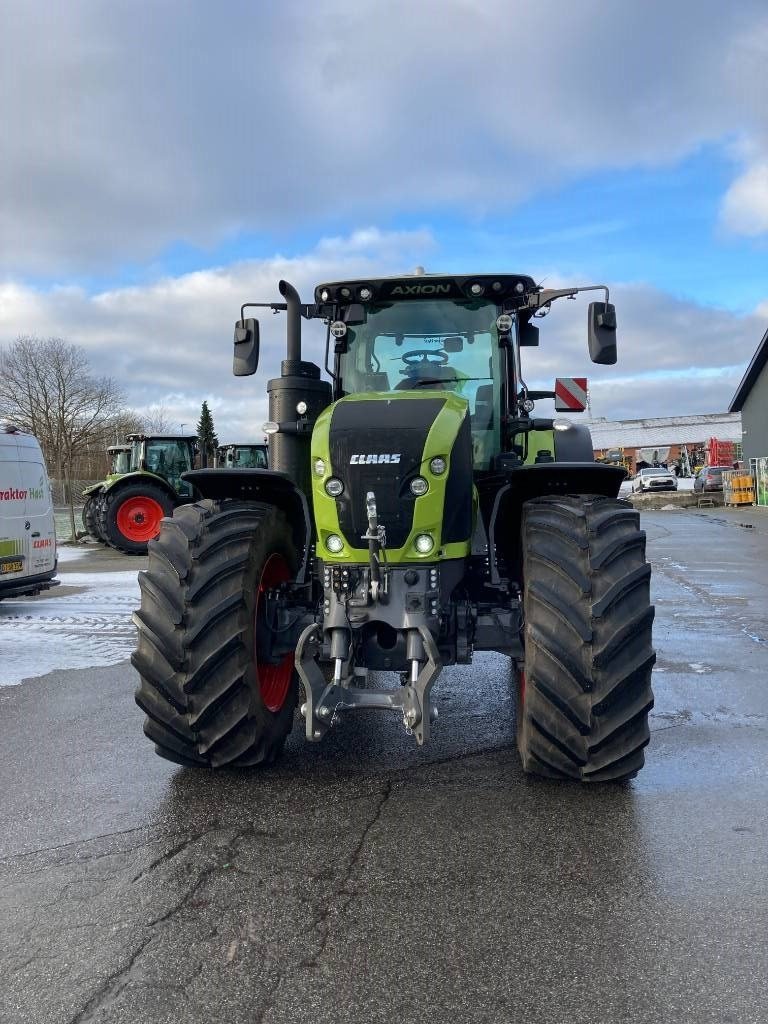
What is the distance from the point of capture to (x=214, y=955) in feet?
8.61

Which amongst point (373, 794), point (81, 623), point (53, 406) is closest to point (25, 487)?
point (81, 623)

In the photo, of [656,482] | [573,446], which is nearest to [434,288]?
[573,446]

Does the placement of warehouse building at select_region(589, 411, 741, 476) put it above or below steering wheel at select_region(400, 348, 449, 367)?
above

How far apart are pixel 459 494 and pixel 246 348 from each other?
2143 millimetres

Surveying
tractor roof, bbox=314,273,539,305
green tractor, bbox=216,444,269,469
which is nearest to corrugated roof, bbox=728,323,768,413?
green tractor, bbox=216,444,269,469

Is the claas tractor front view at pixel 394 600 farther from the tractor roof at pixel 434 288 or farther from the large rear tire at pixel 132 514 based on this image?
the large rear tire at pixel 132 514

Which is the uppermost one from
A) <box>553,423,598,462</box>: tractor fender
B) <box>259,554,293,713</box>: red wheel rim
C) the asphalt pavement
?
<box>553,423,598,462</box>: tractor fender

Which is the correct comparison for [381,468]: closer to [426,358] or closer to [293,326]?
[426,358]

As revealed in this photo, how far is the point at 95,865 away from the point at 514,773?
1.95m

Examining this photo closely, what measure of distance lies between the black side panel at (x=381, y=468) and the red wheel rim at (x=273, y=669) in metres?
0.69

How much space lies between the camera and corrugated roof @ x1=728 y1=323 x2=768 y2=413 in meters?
33.4

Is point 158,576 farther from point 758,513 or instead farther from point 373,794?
point 758,513

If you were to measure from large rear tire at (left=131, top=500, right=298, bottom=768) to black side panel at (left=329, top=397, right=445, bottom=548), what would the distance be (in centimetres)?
58

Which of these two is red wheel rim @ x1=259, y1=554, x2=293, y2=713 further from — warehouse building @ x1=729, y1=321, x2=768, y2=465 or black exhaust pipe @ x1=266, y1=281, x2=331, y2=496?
warehouse building @ x1=729, y1=321, x2=768, y2=465
